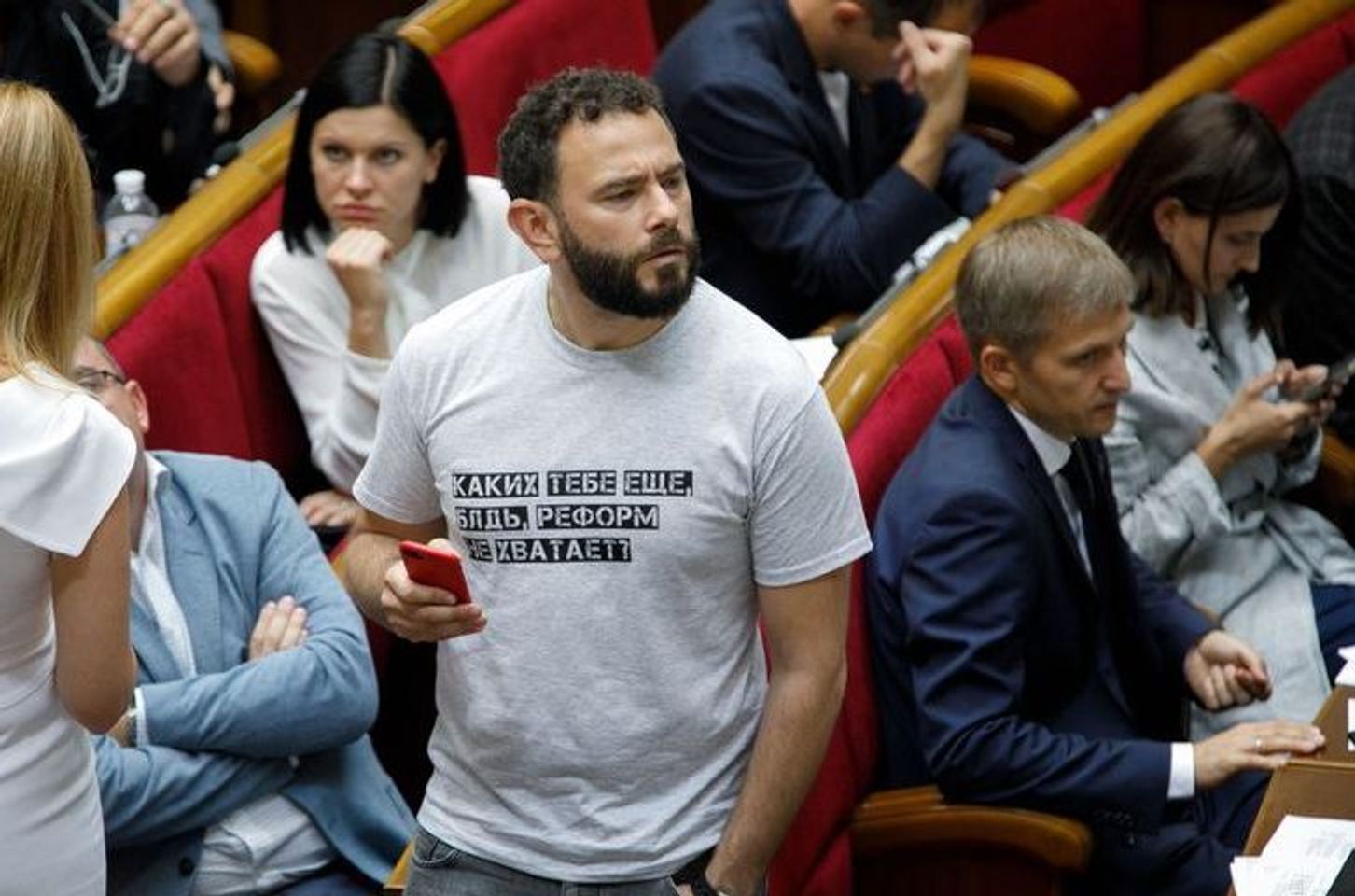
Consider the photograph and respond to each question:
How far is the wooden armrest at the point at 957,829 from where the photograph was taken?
1.80 meters

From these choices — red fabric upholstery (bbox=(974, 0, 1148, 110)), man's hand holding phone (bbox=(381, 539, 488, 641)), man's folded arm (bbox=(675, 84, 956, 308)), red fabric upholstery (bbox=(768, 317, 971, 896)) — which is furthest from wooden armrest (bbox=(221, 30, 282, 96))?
man's hand holding phone (bbox=(381, 539, 488, 641))

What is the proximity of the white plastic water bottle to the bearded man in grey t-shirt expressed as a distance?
0.93 meters

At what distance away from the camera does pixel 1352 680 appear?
184 centimetres

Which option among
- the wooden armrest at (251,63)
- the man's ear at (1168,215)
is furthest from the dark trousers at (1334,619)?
the wooden armrest at (251,63)

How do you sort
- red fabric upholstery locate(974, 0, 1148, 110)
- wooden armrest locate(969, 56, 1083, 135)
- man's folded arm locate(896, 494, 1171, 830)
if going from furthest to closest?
1. red fabric upholstery locate(974, 0, 1148, 110)
2. wooden armrest locate(969, 56, 1083, 135)
3. man's folded arm locate(896, 494, 1171, 830)

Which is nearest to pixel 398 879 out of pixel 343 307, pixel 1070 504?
pixel 1070 504

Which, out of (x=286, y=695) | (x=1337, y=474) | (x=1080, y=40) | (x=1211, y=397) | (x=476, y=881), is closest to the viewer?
(x=476, y=881)

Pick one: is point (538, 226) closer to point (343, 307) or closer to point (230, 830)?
point (230, 830)

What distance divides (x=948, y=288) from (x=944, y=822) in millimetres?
534

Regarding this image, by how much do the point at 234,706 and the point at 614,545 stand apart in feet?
1.38

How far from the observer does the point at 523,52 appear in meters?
2.65

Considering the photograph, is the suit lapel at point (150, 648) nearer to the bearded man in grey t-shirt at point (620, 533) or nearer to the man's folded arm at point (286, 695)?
the man's folded arm at point (286, 695)

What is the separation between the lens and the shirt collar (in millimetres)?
1889

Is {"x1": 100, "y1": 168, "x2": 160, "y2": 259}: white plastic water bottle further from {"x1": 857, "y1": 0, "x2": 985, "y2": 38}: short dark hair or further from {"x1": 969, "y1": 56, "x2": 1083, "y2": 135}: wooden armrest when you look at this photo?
{"x1": 969, "y1": 56, "x2": 1083, "y2": 135}: wooden armrest
